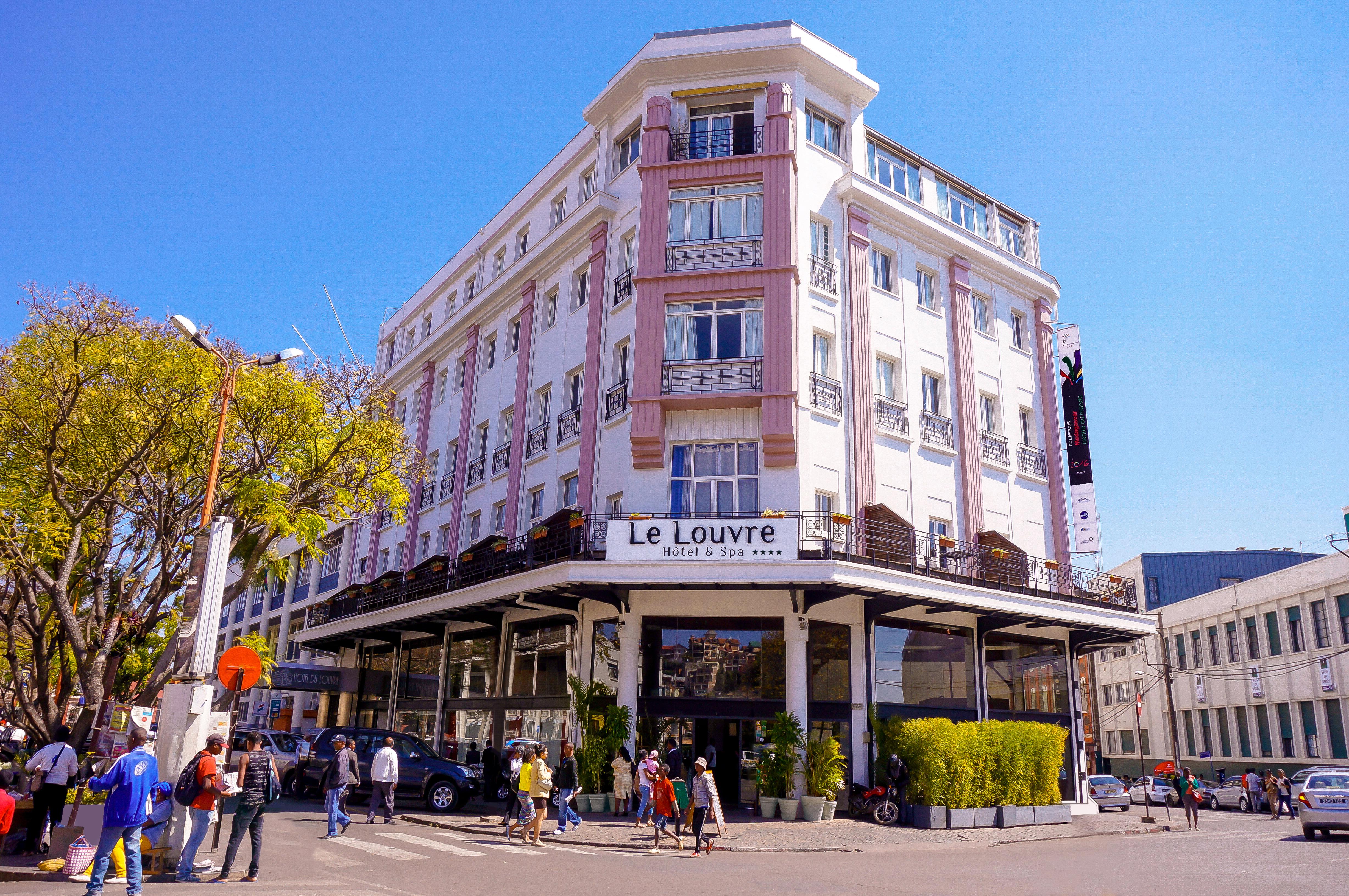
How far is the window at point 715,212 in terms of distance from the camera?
24.9m

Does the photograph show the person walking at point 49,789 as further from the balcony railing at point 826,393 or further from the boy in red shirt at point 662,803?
the balcony railing at point 826,393

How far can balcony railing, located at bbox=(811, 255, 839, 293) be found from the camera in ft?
81.8

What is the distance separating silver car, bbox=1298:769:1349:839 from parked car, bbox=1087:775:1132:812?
10450 mm

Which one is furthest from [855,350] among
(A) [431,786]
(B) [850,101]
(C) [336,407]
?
(A) [431,786]

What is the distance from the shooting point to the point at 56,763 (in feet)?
42.7

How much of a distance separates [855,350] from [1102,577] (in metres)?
10.0

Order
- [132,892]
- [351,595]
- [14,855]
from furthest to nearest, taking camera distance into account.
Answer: [351,595] → [14,855] → [132,892]

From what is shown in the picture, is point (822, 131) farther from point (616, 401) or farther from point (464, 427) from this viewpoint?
point (464, 427)

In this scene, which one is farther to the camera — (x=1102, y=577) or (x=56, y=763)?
(x=1102, y=577)

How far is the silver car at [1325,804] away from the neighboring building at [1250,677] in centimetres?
2232

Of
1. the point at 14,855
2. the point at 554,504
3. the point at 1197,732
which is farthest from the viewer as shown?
the point at 1197,732

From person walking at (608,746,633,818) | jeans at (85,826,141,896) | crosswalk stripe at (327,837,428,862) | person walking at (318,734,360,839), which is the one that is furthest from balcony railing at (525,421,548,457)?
jeans at (85,826,141,896)

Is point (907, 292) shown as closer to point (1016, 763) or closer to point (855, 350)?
point (855, 350)

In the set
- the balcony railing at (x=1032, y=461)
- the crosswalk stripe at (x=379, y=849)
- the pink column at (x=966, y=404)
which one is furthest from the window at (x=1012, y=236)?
the crosswalk stripe at (x=379, y=849)
